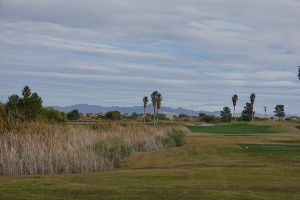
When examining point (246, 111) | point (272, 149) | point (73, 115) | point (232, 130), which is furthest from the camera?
point (246, 111)

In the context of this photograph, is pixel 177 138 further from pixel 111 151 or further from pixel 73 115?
pixel 73 115

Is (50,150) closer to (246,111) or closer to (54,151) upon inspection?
(54,151)

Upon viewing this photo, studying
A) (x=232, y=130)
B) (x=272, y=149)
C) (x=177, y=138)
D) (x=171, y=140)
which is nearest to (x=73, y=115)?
(x=232, y=130)

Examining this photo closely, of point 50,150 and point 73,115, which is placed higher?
point 73,115

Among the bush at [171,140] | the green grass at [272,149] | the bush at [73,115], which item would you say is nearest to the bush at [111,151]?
the green grass at [272,149]

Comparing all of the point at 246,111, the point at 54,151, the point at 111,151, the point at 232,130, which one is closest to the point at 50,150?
the point at 54,151

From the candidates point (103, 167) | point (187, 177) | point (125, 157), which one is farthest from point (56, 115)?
point (187, 177)

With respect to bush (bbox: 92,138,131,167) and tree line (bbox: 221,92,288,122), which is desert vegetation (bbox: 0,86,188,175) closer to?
bush (bbox: 92,138,131,167)

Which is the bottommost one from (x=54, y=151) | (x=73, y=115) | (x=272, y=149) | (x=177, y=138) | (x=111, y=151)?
(x=272, y=149)

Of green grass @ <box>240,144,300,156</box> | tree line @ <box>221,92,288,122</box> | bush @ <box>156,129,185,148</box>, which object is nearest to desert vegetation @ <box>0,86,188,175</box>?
green grass @ <box>240,144,300,156</box>

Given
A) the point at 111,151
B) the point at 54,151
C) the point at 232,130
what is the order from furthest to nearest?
the point at 232,130, the point at 111,151, the point at 54,151

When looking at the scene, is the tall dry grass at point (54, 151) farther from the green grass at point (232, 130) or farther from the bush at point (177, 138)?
the green grass at point (232, 130)

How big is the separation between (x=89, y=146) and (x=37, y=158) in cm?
369

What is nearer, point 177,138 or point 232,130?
point 177,138
